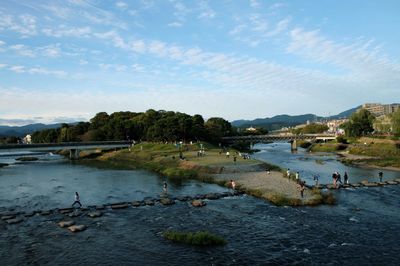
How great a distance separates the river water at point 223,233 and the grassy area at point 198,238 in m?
0.71

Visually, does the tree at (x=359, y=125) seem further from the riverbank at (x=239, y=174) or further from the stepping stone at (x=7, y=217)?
the stepping stone at (x=7, y=217)

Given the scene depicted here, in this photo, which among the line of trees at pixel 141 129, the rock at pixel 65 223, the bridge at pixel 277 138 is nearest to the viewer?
the rock at pixel 65 223

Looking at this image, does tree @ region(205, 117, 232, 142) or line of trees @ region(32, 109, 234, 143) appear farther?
tree @ region(205, 117, 232, 142)

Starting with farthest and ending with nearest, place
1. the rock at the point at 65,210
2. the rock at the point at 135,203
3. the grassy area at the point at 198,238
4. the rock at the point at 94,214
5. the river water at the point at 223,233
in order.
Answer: the rock at the point at 135,203 < the rock at the point at 65,210 < the rock at the point at 94,214 < the grassy area at the point at 198,238 < the river water at the point at 223,233

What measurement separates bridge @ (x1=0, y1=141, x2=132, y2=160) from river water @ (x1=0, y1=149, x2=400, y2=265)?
64432 mm

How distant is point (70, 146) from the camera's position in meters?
122

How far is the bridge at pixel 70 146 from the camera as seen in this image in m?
112

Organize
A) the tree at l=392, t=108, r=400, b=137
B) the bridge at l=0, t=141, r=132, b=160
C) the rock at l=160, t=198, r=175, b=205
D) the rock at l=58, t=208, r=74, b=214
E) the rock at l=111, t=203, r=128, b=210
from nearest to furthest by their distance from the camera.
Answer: the rock at l=58, t=208, r=74, b=214 → the rock at l=111, t=203, r=128, b=210 → the rock at l=160, t=198, r=175, b=205 → the bridge at l=0, t=141, r=132, b=160 → the tree at l=392, t=108, r=400, b=137

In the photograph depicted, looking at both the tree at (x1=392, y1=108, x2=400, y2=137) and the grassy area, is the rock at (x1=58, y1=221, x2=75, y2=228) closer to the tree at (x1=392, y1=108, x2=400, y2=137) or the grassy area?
the grassy area

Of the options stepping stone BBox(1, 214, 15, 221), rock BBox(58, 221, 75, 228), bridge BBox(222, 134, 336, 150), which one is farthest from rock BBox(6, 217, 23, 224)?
bridge BBox(222, 134, 336, 150)

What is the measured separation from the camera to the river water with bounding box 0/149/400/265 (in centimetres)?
2867

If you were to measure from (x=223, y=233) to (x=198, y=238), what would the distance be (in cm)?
347

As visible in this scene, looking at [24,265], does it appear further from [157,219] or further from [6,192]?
[6,192]

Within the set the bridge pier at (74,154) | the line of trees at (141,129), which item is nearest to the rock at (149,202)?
the line of trees at (141,129)
